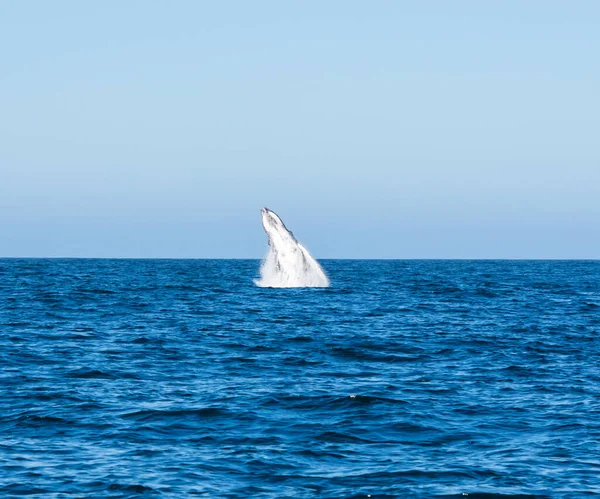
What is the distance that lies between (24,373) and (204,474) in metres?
10.2

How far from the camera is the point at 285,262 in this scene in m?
59.4

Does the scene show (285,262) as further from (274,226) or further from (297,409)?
(297,409)

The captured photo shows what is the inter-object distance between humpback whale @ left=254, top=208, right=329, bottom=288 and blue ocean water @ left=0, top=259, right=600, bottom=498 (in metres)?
17.6

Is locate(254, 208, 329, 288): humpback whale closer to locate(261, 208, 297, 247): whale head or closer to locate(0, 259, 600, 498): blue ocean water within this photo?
locate(261, 208, 297, 247): whale head

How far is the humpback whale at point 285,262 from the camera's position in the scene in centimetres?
5447

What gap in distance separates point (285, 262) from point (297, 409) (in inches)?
1606

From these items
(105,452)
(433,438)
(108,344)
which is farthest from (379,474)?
(108,344)

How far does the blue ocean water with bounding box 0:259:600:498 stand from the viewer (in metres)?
13.8

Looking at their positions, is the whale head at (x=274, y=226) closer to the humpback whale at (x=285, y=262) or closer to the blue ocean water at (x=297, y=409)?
the humpback whale at (x=285, y=262)

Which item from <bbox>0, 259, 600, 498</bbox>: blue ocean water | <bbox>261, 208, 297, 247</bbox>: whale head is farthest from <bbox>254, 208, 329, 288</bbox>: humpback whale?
<bbox>0, 259, 600, 498</bbox>: blue ocean water

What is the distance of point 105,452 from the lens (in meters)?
15.2

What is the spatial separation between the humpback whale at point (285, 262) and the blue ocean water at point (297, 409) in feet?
57.9

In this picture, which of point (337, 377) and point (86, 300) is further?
point (86, 300)

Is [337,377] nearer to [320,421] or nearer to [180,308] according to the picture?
[320,421]
